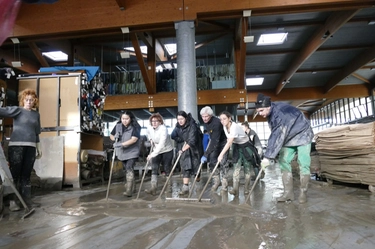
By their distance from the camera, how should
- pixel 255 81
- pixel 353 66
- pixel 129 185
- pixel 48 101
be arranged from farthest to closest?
pixel 255 81
pixel 353 66
pixel 48 101
pixel 129 185

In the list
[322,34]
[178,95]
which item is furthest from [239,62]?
[178,95]

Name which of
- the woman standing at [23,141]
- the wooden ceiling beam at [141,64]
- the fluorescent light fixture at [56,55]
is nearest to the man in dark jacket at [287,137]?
the woman standing at [23,141]

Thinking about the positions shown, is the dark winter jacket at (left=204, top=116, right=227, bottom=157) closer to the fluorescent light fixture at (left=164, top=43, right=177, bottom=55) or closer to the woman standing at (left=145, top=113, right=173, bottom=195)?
the woman standing at (left=145, top=113, right=173, bottom=195)

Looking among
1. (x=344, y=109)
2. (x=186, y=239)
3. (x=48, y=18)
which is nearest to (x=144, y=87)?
(x=48, y=18)

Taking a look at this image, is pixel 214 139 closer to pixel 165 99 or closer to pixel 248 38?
pixel 248 38

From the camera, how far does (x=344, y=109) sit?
21078 millimetres

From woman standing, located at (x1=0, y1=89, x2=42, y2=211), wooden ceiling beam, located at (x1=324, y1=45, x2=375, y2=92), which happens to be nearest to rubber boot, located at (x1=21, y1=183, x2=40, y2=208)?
woman standing, located at (x1=0, y1=89, x2=42, y2=211)

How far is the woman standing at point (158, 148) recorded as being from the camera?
5117 mm

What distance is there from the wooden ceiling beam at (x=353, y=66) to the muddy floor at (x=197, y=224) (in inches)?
421

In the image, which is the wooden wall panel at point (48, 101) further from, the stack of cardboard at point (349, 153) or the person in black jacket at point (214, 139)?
the stack of cardboard at point (349, 153)

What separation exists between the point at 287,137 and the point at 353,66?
12.2 metres

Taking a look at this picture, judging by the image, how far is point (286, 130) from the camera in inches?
150

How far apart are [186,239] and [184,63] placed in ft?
18.6

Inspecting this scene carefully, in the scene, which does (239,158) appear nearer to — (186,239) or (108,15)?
(186,239)
